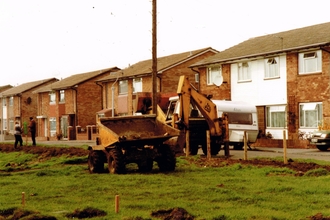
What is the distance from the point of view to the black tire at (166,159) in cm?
1867

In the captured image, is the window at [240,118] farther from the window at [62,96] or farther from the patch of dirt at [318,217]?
the window at [62,96]

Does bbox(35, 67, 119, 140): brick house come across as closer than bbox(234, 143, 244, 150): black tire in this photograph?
No

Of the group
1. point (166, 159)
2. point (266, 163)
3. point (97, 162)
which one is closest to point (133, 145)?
point (166, 159)

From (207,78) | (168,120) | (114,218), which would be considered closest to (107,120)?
(168,120)

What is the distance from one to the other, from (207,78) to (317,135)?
1442 cm

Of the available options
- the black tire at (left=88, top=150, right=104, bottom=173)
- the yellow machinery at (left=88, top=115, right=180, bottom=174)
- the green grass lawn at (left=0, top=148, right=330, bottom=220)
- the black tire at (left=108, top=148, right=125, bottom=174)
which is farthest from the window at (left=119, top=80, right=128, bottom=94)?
the black tire at (left=108, top=148, right=125, bottom=174)

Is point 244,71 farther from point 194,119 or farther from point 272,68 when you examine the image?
point 194,119

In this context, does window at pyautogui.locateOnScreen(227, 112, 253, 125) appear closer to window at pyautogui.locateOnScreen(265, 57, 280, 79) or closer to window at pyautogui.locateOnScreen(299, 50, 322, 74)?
window at pyautogui.locateOnScreen(299, 50, 322, 74)

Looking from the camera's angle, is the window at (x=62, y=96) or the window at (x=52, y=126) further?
Result: the window at (x=52, y=126)

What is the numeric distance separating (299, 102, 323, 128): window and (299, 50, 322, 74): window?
1.98 metres

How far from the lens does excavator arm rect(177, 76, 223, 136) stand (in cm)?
2358

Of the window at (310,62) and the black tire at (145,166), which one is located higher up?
the window at (310,62)

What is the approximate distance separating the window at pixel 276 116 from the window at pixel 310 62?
287 centimetres

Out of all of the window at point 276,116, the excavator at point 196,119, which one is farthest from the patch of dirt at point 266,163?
the window at point 276,116
